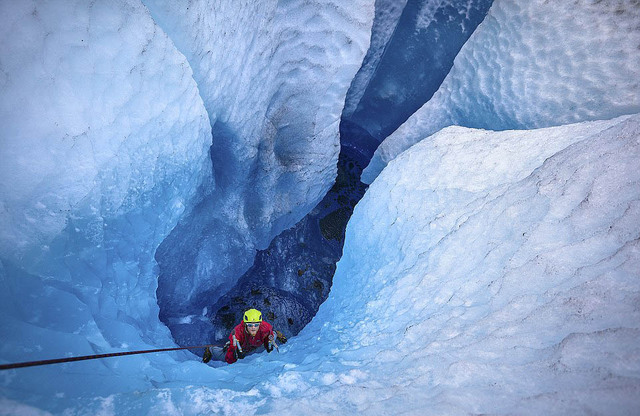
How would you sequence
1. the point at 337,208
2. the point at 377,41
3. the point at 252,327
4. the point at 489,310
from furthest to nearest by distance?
1. the point at 337,208
2. the point at 377,41
3. the point at 252,327
4. the point at 489,310

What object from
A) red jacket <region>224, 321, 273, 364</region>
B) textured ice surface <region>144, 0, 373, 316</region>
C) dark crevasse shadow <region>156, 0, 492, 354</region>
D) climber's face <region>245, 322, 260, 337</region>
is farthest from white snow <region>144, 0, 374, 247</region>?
climber's face <region>245, 322, 260, 337</region>

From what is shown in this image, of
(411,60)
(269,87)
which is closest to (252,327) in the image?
(269,87)

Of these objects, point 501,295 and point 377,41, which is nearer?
point 501,295

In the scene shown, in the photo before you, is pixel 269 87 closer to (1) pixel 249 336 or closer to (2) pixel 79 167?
(2) pixel 79 167

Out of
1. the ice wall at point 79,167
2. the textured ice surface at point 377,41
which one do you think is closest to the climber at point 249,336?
the ice wall at point 79,167

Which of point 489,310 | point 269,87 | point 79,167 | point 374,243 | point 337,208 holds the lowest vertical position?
point 489,310

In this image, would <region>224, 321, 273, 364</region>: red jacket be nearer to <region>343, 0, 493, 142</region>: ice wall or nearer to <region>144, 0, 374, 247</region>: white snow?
<region>144, 0, 374, 247</region>: white snow

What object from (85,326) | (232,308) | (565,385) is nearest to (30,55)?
(85,326)

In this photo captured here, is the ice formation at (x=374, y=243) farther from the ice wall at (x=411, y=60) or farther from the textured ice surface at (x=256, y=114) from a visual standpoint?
the ice wall at (x=411, y=60)
